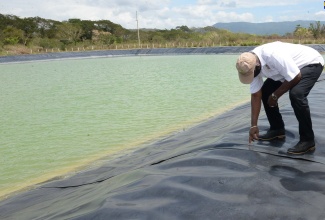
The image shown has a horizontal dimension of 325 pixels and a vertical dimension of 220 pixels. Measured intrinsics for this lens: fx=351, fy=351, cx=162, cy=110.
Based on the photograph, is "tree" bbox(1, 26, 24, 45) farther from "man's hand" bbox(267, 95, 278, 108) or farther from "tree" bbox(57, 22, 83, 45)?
→ "man's hand" bbox(267, 95, 278, 108)

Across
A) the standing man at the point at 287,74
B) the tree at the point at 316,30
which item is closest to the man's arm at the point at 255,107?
the standing man at the point at 287,74

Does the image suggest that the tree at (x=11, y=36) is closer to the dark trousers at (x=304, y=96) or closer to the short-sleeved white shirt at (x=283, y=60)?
the short-sleeved white shirt at (x=283, y=60)

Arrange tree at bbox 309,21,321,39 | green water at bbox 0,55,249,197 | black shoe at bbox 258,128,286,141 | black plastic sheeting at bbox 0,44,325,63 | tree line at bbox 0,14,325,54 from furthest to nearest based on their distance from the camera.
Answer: tree line at bbox 0,14,325,54 < tree at bbox 309,21,321,39 < black plastic sheeting at bbox 0,44,325,63 < green water at bbox 0,55,249,197 < black shoe at bbox 258,128,286,141

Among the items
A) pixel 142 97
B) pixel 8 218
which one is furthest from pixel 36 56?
pixel 8 218

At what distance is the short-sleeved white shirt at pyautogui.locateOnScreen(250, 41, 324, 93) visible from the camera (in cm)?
262

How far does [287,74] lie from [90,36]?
197 feet

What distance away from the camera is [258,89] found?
298 cm

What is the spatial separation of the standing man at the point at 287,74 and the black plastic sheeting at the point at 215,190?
0.27m

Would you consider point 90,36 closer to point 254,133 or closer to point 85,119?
point 85,119

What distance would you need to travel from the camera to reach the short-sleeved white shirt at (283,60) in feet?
8.58

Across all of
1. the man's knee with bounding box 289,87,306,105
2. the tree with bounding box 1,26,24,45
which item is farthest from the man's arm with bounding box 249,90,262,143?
the tree with bounding box 1,26,24,45

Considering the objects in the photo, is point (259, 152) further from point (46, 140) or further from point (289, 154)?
point (46, 140)

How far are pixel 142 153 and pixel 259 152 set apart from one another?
211 centimetres

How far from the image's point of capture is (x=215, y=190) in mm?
2250
